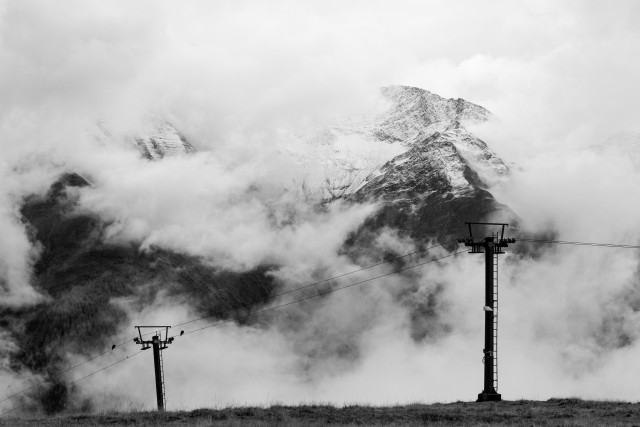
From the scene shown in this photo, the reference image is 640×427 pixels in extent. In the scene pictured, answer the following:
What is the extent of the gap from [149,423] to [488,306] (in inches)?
1055

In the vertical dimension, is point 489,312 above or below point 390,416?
above

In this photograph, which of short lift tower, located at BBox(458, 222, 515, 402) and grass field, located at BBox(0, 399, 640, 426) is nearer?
grass field, located at BBox(0, 399, 640, 426)

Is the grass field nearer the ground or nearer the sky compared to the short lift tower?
nearer the ground

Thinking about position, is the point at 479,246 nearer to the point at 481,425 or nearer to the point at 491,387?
the point at 491,387

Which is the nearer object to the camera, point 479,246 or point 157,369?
point 479,246

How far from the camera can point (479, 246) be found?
6662 cm

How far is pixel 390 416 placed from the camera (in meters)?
47.5

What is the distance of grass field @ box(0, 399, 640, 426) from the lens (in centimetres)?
4491

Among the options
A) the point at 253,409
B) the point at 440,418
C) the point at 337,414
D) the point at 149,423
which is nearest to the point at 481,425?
the point at 440,418

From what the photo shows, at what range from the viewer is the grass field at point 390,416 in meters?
44.9

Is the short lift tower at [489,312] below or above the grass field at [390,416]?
above

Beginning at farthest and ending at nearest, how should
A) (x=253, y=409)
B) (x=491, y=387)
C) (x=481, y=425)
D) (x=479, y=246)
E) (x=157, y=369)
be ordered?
1. (x=157, y=369)
2. (x=479, y=246)
3. (x=491, y=387)
4. (x=253, y=409)
5. (x=481, y=425)

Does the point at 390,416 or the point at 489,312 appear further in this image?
the point at 489,312

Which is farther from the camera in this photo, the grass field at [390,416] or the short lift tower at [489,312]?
the short lift tower at [489,312]
